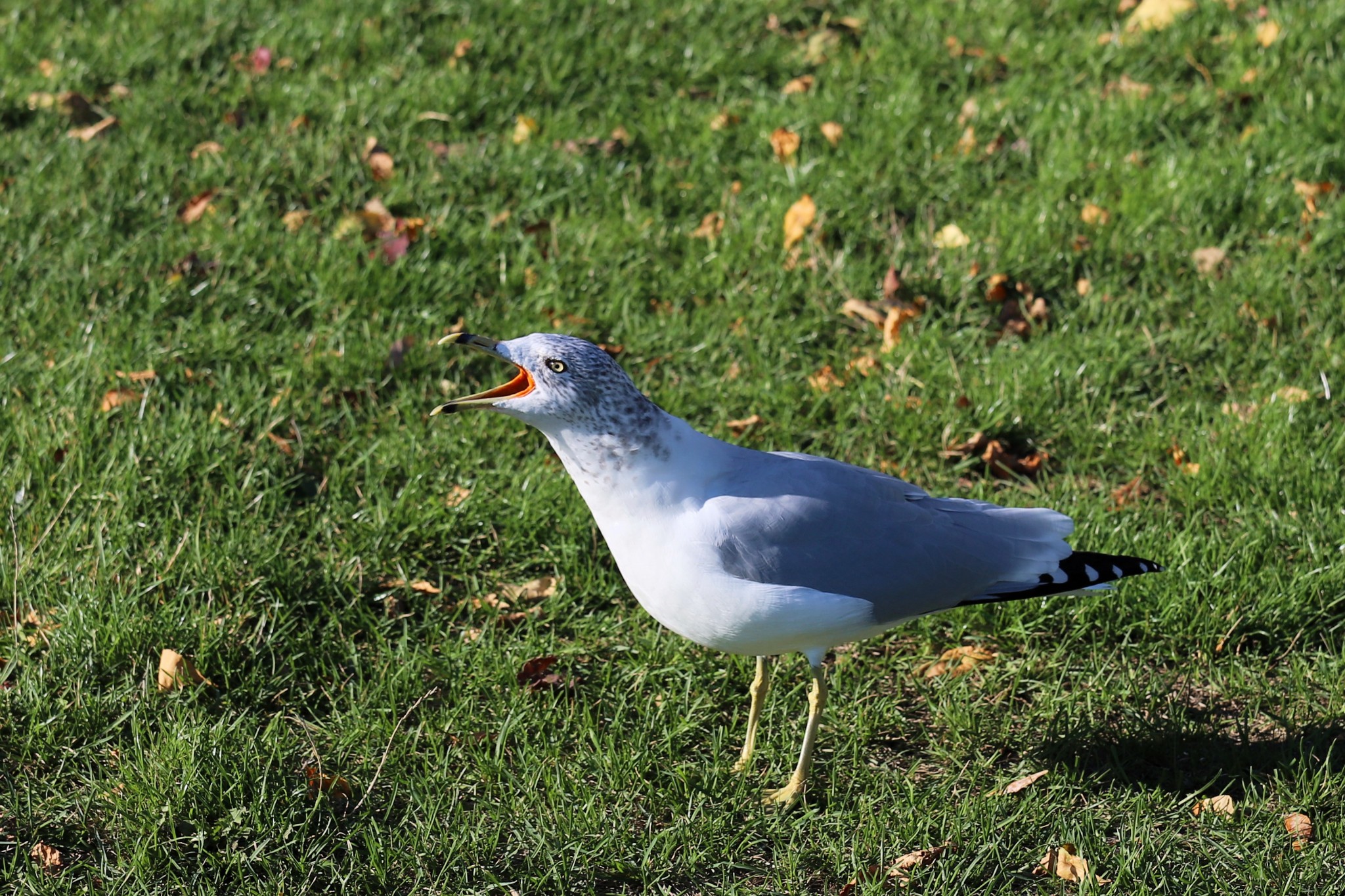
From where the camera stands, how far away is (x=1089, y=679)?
3613 mm

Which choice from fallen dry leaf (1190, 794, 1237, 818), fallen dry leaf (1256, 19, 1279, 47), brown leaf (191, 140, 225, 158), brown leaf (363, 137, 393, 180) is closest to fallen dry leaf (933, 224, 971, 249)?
fallen dry leaf (1256, 19, 1279, 47)

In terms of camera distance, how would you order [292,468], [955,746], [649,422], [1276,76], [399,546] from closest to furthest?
[649,422], [955,746], [399,546], [292,468], [1276,76]

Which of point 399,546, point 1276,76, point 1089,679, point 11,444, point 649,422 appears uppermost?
point 1276,76

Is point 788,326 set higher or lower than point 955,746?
higher

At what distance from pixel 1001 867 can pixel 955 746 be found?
43 centimetres

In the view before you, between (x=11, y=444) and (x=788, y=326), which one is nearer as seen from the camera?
(x=11, y=444)

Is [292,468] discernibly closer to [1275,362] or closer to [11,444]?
[11,444]

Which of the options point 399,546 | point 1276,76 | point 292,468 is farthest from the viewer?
point 1276,76

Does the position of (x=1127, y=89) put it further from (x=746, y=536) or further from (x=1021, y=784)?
(x=746, y=536)

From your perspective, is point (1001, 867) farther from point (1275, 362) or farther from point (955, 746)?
point (1275, 362)

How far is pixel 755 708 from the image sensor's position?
11.3ft

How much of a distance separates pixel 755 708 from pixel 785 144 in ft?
10.3

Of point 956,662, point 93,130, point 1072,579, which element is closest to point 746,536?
point 1072,579

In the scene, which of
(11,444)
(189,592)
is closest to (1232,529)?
(189,592)
